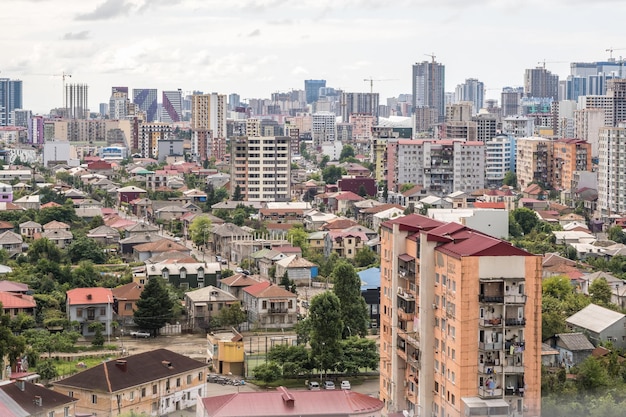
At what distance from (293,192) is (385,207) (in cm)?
508

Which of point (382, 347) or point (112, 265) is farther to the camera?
point (112, 265)

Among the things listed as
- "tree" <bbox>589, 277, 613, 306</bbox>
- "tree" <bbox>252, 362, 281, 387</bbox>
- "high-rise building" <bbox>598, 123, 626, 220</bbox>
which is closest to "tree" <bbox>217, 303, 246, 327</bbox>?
"tree" <bbox>252, 362, 281, 387</bbox>

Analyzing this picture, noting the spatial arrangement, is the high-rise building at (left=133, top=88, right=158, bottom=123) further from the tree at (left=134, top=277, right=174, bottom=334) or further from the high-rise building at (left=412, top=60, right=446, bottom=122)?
the tree at (left=134, top=277, right=174, bottom=334)

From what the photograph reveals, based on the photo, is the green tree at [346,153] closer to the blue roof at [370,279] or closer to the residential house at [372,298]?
the blue roof at [370,279]

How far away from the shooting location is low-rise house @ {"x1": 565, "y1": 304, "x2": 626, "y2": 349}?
11.4 meters

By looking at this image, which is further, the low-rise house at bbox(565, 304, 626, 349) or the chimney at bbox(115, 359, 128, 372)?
the low-rise house at bbox(565, 304, 626, 349)

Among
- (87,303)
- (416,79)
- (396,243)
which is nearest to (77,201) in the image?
(87,303)

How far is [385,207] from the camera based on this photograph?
73.0ft

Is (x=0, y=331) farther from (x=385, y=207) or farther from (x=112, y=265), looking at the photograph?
(x=385, y=207)

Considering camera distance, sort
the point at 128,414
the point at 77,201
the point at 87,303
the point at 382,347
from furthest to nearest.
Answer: the point at 77,201
the point at 87,303
the point at 382,347
the point at 128,414

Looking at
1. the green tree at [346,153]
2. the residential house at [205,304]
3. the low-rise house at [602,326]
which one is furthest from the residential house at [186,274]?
the green tree at [346,153]

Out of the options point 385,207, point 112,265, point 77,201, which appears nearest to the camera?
point 112,265

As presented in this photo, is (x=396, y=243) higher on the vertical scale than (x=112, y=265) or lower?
higher

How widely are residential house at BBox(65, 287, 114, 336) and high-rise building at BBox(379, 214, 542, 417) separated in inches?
196
